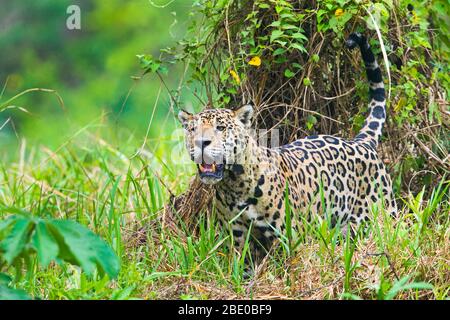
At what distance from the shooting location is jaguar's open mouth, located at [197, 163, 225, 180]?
667 cm

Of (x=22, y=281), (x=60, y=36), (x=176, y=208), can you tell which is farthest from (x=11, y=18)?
(x=22, y=281)

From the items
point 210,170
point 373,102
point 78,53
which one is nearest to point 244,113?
point 210,170

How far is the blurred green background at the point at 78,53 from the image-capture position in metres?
16.9

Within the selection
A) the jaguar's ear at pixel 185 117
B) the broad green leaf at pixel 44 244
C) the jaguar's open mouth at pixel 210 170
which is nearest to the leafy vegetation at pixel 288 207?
the broad green leaf at pixel 44 244

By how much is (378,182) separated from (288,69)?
103 cm

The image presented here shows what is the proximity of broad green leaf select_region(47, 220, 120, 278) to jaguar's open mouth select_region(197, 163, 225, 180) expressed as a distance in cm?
187

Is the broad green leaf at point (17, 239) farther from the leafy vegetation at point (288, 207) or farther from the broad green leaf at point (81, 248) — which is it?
the broad green leaf at point (81, 248)

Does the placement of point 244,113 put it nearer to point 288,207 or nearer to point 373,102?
point 288,207

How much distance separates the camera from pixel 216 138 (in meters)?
6.71

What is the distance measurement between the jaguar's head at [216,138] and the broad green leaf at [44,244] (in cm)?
207

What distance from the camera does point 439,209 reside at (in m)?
7.54

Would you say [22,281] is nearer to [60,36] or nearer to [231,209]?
[231,209]

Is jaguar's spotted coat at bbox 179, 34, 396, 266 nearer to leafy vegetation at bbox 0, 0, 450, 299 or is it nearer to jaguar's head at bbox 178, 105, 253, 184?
jaguar's head at bbox 178, 105, 253, 184

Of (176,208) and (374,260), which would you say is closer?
(374,260)
